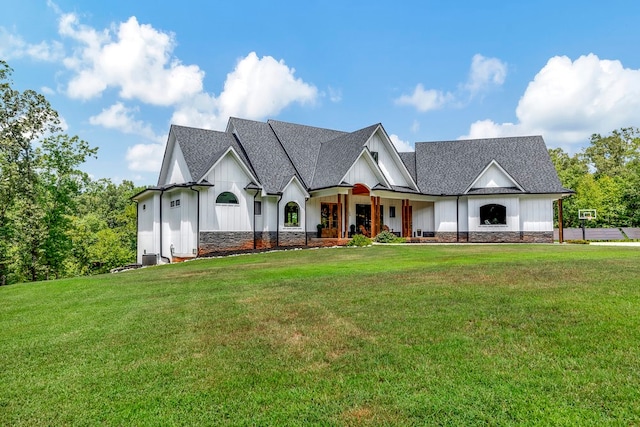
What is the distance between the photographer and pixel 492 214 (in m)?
25.8

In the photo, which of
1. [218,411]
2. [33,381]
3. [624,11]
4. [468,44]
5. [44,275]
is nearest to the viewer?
[218,411]

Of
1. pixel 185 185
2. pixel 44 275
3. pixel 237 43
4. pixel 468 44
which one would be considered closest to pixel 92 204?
pixel 44 275

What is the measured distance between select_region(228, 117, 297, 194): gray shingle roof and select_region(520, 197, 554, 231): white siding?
1511 cm

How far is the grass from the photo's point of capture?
324 centimetres

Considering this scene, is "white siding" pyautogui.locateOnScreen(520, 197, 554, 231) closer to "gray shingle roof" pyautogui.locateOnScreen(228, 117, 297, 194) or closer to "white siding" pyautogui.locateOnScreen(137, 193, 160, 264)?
"gray shingle roof" pyautogui.locateOnScreen(228, 117, 297, 194)

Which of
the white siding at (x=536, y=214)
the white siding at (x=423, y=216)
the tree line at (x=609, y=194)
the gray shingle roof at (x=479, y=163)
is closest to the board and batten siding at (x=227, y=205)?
the white siding at (x=423, y=216)

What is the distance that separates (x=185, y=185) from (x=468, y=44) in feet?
48.9

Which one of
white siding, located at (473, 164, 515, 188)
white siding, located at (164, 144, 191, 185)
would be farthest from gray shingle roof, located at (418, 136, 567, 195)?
white siding, located at (164, 144, 191, 185)

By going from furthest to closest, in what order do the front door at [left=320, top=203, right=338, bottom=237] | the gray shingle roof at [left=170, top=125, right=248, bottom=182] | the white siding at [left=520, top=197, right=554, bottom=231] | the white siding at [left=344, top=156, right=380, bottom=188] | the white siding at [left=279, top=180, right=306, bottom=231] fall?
the white siding at [left=520, top=197, right=554, bottom=231]
the front door at [left=320, top=203, right=338, bottom=237]
the white siding at [left=344, top=156, right=380, bottom=188]
the white siding at [left=279, top=180, right=306, bottom=231]
the gray shingle roof at [left=170, top=125, right=248, bottom=182]

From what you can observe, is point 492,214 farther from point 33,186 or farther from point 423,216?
point 33,186

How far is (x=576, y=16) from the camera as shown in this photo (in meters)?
13.5

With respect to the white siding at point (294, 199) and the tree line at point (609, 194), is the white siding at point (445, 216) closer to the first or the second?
the white siding at point (294, 199)

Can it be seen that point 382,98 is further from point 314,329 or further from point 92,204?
point 92,204

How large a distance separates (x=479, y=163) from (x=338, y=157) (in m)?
10.4
